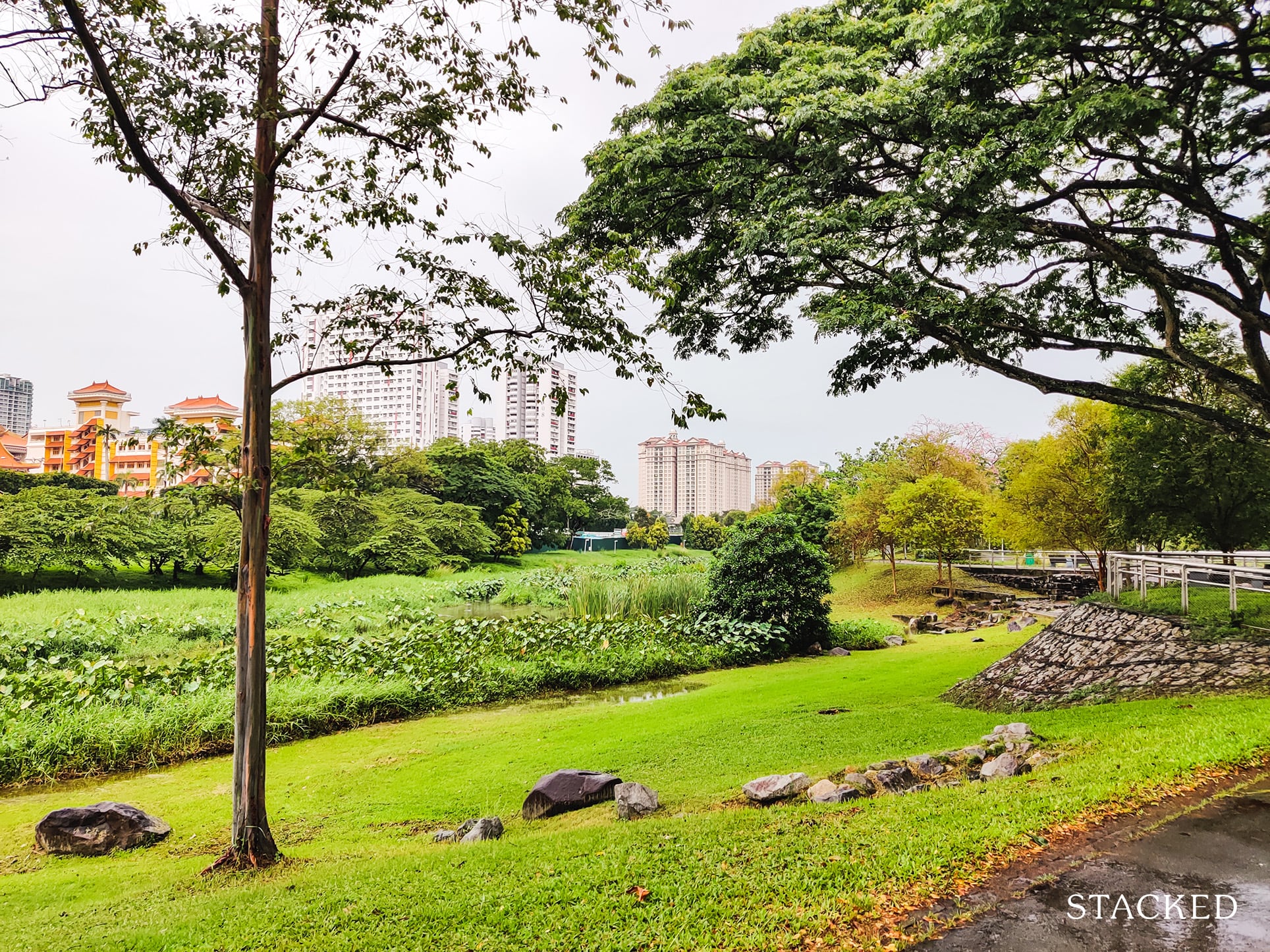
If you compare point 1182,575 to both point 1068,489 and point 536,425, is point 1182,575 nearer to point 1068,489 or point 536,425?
point 1068,489

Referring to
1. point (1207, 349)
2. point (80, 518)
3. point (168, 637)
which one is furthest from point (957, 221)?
point (80, 518)

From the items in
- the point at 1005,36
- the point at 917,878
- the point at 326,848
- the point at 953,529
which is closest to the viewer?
the point at 917,878

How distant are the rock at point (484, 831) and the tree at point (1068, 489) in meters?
18.4

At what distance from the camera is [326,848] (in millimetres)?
4449

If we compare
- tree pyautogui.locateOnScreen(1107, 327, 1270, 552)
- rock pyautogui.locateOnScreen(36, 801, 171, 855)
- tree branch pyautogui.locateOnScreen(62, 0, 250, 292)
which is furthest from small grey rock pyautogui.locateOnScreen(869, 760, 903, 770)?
tree pyautogui.locateOnScreen(1107, 327, 1270, 552)

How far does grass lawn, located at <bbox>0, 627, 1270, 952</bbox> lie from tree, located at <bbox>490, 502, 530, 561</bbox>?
2690 cm

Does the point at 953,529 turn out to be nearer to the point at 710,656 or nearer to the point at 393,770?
the point at 710,656

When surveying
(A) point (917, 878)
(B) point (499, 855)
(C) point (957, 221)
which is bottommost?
(B) point (499, 855)

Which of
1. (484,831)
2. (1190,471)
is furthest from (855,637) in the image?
(484,831)

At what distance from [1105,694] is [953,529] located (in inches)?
606

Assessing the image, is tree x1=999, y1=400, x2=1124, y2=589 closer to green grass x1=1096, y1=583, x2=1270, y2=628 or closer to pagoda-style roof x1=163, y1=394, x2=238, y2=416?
green grass x1=1096, y1=583, x2=1270, y2=628

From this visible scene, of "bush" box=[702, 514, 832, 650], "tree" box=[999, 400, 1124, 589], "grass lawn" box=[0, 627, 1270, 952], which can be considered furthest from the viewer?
"tree" box=[999, 400, 1124, 589]

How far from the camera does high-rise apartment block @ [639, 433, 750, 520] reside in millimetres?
87000

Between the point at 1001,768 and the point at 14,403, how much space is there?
3364 cm
